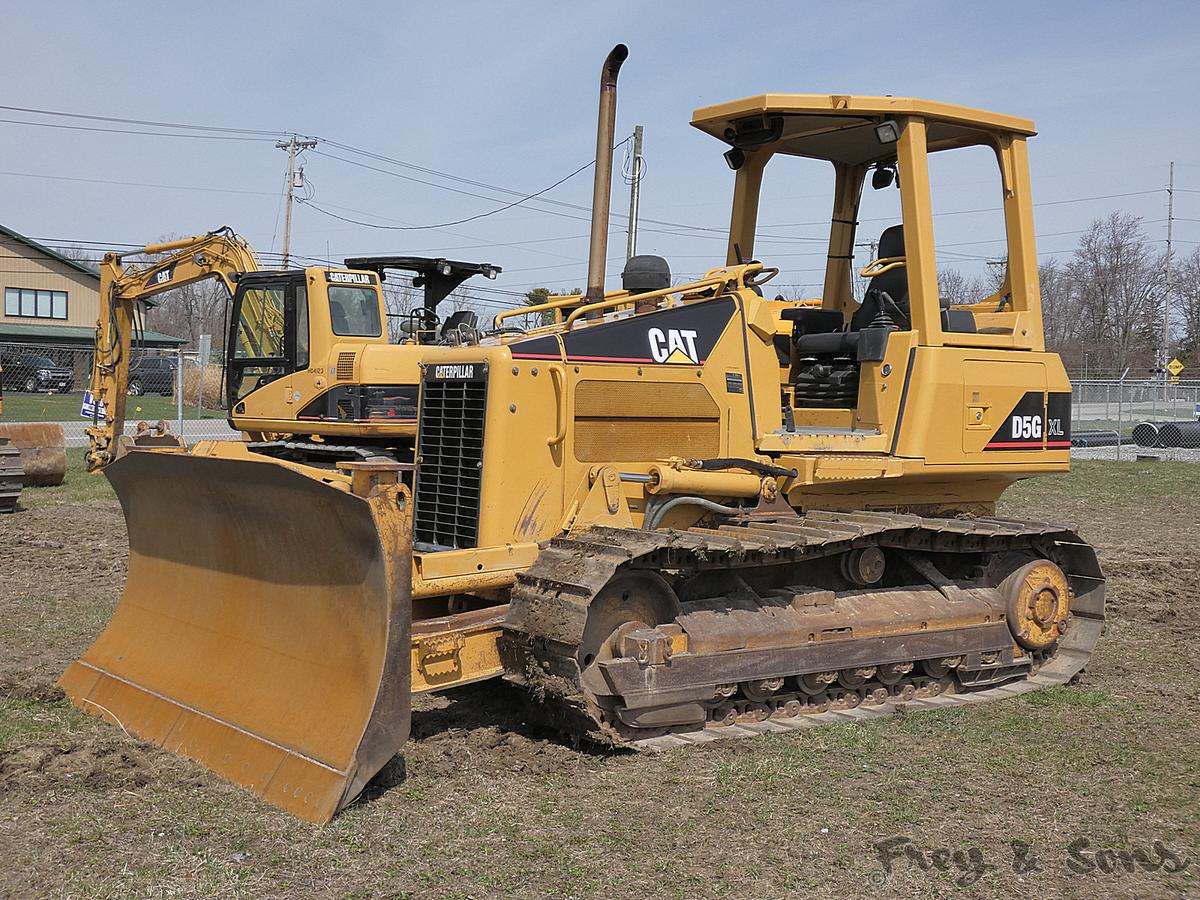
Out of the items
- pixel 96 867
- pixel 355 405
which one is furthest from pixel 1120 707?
pixel 355 405

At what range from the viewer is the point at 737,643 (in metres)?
6.38

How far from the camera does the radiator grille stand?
21.2 ft

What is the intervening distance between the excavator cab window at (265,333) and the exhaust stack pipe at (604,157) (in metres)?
7.43

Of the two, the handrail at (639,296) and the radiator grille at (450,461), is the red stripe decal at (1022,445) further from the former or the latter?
the radiator grille at (450,461)

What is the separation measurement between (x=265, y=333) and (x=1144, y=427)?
20.4 m

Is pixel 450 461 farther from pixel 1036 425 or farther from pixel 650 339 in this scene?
pixel 1036 425

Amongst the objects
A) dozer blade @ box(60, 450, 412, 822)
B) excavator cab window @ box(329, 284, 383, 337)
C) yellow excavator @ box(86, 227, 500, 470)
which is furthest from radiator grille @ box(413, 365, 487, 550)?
excavator cab window @ box(329, 284, 383, 337)

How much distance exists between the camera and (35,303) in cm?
5441

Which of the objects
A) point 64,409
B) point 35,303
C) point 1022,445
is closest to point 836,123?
point 1022,445

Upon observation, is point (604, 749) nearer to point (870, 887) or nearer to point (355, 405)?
point (870, 887)

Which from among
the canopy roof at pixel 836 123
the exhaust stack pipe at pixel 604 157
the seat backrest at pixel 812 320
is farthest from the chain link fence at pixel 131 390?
the seat backrest at pixel 812 320

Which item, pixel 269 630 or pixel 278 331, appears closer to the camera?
pixel 269 630

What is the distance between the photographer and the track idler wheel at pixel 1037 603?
770 centimetres

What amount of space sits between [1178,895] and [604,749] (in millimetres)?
2685
